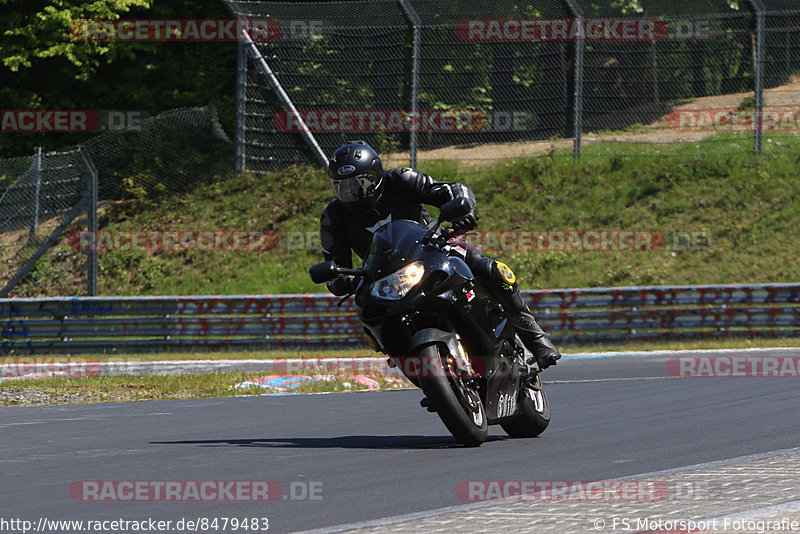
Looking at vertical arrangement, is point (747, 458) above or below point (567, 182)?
below

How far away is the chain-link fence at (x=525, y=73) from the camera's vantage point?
20.6m

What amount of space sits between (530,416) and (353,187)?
6.22ft

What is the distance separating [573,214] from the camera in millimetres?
20578

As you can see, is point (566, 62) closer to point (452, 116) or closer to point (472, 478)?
point (452, 116)

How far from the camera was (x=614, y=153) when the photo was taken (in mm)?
21359

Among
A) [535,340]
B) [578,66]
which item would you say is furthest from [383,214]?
[578,66]

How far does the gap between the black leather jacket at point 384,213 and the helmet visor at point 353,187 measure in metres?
0.20

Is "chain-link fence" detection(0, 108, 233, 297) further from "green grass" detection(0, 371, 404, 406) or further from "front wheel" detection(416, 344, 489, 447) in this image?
"front wheel" detection(416, 344, 489, 447)

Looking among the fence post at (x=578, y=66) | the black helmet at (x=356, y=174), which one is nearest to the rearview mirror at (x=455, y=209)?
the black helmet at (x=356, y=174)

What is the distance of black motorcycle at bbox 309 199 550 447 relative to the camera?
22.0ft

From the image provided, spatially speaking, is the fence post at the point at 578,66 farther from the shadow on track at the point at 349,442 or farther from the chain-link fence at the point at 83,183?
the shadow on track at the point at 349,442

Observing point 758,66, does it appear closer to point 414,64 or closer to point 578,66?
point 578,66

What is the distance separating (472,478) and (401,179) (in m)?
2.44

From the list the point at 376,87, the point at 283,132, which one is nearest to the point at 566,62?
the point at 376,87
